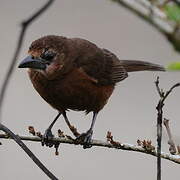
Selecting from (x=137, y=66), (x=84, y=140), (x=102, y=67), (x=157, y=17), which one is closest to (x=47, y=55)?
(x=84, y=140)

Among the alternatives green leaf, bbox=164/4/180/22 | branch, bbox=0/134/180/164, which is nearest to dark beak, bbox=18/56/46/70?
branch, bbox=0/134/180/164

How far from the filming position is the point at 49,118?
296 inches

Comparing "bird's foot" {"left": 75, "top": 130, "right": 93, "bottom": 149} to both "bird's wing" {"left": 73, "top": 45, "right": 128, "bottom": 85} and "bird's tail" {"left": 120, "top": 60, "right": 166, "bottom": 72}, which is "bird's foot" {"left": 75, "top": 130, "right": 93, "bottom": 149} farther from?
"bird's tail" {"left": 120, "top": 60, "right": 166, "bottom": 72}

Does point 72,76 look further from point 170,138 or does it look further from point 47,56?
point 170,138

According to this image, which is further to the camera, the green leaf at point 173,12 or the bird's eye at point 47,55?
the bird's eye at point 47,55

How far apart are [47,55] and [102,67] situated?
0.92 m

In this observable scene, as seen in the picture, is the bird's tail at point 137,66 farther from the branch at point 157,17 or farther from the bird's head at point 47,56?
the branch at point 157,17

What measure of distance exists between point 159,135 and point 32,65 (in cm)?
190

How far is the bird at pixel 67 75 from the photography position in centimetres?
424

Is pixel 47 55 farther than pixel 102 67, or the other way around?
pixel 102 67

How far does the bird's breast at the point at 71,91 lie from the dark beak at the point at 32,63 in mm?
134

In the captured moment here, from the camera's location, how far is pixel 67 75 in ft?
15.1

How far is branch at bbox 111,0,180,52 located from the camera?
7.16 ft

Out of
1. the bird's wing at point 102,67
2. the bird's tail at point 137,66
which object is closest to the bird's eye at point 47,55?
the bird's wing at point 102,67
